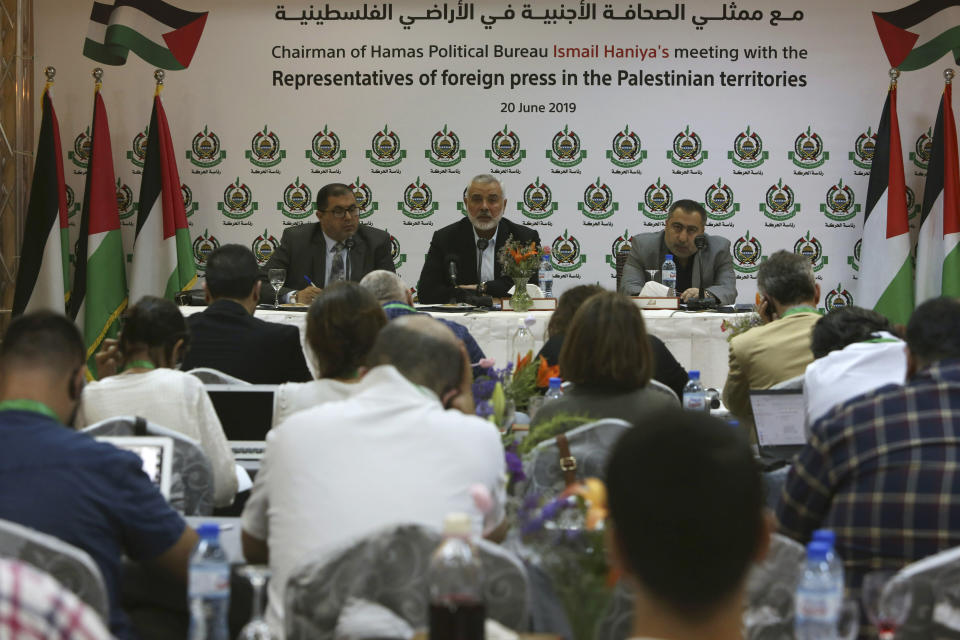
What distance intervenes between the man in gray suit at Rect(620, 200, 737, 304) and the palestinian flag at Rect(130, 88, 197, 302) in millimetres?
3083

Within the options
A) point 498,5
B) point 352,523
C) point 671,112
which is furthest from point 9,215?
point 352,523

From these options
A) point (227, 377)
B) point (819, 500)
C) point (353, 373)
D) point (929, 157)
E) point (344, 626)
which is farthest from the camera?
point (929, 157)

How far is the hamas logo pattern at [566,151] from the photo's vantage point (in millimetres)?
7922

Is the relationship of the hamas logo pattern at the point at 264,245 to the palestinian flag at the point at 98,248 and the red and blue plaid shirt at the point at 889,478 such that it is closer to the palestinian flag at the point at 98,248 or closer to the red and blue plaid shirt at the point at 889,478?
the palestinian flag at the point at 98,248

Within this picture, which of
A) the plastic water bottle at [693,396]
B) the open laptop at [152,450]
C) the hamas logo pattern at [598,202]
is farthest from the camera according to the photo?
the hamas logo pattern at [598,202]

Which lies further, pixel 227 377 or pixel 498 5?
pixel 498 5

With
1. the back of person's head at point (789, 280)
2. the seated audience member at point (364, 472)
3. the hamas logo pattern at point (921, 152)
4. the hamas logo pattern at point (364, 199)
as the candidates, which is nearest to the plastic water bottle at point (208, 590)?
the seated audience member at point (364, 472)

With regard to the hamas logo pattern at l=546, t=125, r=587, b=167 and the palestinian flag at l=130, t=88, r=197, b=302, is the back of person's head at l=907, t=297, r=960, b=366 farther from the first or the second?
the palestinian flag at l=130, t=88, r=197, b=302

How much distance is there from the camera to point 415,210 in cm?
798

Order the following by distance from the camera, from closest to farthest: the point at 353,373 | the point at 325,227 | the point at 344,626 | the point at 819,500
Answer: the point at 344,626, the point at 819,500, the point at 353,373, the point at 325,227

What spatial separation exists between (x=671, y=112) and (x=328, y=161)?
246 centimetres

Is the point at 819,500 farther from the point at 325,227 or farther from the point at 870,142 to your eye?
the point at 870,142

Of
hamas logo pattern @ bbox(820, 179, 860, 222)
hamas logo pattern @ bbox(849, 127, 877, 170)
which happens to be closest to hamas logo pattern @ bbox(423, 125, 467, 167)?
hamas logo pattern @ bbox(820, 179, 860, 222)

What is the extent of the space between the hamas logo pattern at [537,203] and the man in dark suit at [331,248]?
4.65 feet
